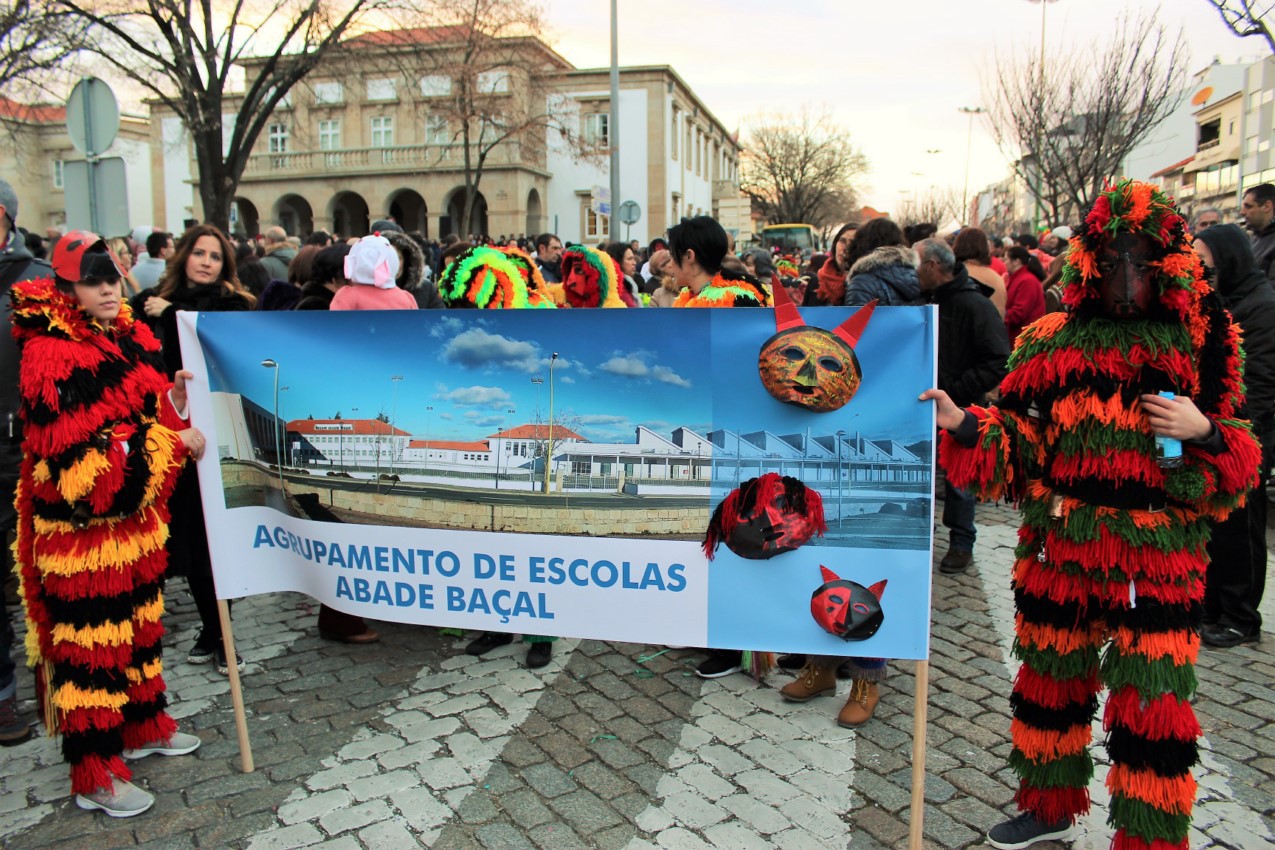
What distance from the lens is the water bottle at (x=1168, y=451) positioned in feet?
8.33

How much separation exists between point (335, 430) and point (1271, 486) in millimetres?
7895

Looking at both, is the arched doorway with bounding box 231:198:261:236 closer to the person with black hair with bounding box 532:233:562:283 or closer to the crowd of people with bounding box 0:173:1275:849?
the person with black hair with bounding box 532:233:562:283

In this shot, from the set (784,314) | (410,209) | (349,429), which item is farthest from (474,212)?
(784,314)

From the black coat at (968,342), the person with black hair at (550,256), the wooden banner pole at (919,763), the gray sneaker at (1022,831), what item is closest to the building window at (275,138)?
the person with black hair at (550,256)

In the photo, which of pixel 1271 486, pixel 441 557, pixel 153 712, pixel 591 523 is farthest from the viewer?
pixel 1271 486

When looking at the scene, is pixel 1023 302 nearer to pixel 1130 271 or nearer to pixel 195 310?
pixel 1130 271

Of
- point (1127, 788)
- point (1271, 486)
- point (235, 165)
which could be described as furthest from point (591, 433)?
point (235, 165)

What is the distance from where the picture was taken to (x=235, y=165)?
20.8 meters

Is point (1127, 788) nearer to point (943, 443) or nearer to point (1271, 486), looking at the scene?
point (943, 443)

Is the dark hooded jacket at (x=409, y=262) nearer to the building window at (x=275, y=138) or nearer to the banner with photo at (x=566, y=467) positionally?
the banner with photo at (x=566, y=467)

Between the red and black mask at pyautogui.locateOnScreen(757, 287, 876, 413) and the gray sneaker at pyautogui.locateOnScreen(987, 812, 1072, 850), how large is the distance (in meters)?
1.52

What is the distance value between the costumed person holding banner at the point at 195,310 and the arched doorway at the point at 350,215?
145 ft

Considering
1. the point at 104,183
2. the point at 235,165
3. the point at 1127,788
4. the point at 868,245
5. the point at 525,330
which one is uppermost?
the point at 235,165

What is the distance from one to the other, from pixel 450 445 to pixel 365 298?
1698 millimetres
